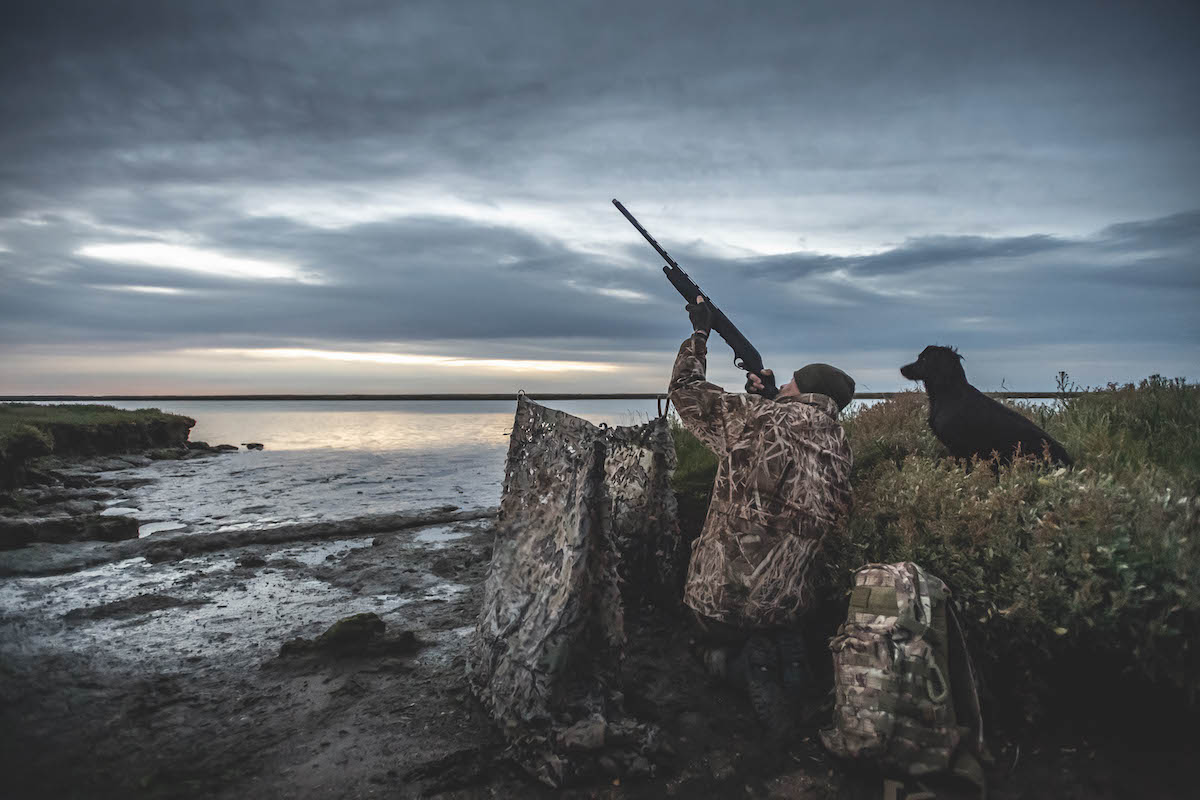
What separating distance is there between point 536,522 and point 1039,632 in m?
3.40

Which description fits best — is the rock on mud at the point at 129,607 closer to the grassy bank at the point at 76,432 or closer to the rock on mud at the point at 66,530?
the rock on mud at the point at 66,530

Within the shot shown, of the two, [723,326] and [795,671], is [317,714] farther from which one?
[723,326]

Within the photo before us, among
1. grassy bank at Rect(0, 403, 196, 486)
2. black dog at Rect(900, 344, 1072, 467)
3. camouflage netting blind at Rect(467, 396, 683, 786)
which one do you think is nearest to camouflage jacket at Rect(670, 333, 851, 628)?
camouflage netting blind at Rect(467, 396, 683, 786)

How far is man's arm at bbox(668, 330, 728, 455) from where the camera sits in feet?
16.3

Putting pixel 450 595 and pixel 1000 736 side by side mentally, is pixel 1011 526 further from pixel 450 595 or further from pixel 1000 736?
pixel 450 595

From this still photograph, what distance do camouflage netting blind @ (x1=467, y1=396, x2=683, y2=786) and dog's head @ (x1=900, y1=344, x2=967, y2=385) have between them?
4.62 meters

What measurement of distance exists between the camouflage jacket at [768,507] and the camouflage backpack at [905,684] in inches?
28.5

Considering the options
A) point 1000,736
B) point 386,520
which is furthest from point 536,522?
point 386,520

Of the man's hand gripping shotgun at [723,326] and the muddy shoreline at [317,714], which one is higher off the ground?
the man's hand gripping shotgun at [723,326]

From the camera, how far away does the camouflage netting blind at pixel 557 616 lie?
393 cm

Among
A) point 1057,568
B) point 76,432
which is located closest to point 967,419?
point 1057,568

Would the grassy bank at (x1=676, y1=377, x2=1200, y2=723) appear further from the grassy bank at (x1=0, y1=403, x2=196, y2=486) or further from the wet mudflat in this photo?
the grassy bank at (x1=0, y1=403, x2=196, y2=486)

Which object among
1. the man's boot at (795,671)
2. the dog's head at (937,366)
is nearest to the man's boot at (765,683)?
the man's boot at (795,671)

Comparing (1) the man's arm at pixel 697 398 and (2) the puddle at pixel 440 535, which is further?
(2) the puddle at pixel 440 535
